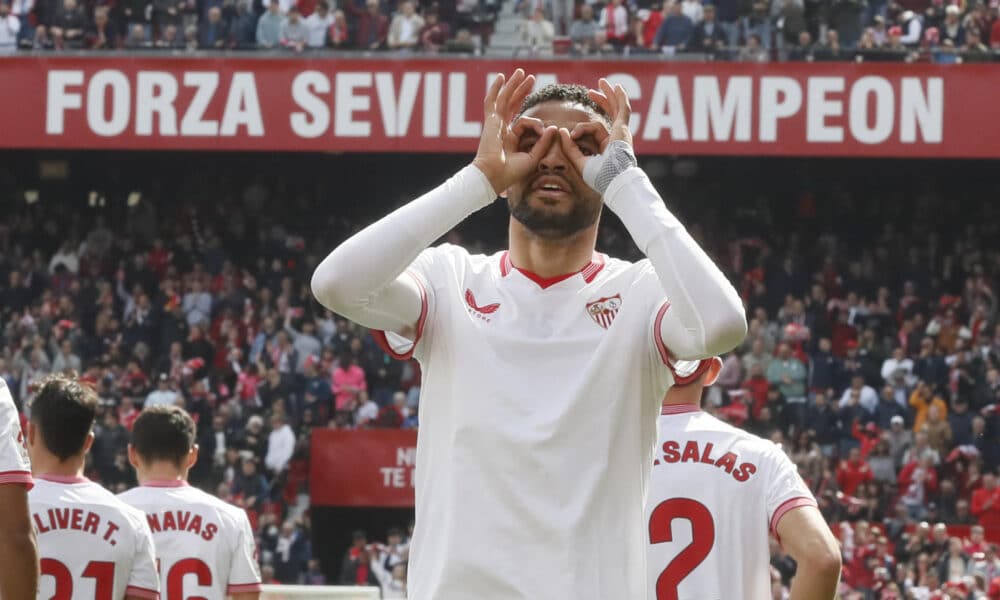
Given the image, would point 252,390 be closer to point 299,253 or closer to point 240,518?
point 299,253

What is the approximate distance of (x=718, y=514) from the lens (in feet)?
16.4

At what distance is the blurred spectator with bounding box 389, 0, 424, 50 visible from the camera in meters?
21.1

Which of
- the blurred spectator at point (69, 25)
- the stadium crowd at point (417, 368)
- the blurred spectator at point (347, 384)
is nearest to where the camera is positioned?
the stadium crowd at point (417, 368)

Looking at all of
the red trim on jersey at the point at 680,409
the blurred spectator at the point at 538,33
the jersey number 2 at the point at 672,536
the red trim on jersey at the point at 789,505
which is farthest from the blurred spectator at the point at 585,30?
the red trim on jersey at the point at 789,505

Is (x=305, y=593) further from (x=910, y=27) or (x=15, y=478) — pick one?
(x=910, y=27)

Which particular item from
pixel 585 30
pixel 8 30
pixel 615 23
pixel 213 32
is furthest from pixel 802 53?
pixel 8 30

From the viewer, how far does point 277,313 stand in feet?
66.6

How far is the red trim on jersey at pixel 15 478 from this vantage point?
4.30 m

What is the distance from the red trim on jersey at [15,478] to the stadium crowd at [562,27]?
1657 centimetres

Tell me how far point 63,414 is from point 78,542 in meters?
0.42

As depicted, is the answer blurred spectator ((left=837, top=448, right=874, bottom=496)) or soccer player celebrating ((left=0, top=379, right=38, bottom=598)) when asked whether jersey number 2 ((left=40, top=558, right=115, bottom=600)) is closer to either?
soccer player celebrating ((left=0, top=379, right=38, bottom=598))

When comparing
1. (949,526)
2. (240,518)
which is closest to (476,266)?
(240,518)

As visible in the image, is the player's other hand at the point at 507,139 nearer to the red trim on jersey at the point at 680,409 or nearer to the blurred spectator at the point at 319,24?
the red trim on jersey at the point at 680,409

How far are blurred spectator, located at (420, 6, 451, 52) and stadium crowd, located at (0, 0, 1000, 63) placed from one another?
20 millimetres
